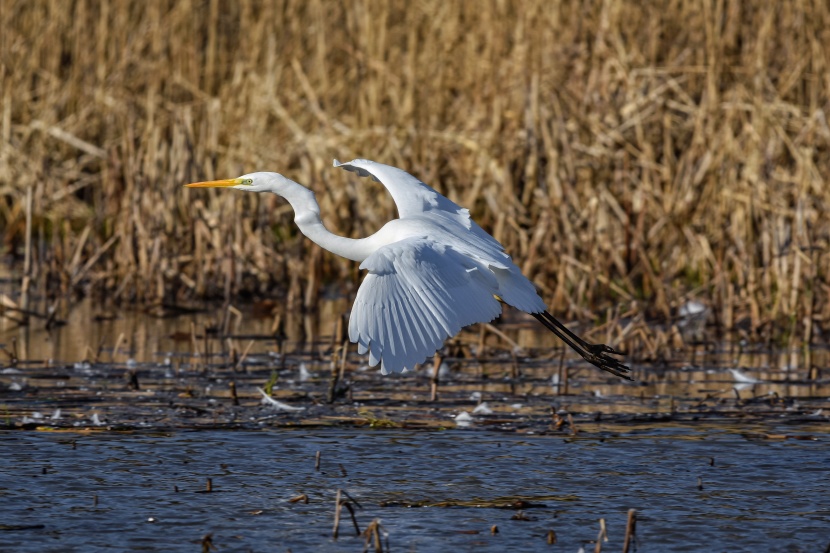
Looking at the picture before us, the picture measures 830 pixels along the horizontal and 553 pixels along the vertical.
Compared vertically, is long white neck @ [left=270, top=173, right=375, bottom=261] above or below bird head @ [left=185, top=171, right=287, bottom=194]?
below

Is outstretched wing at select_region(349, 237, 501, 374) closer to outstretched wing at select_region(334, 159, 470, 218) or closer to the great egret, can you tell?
the great egret

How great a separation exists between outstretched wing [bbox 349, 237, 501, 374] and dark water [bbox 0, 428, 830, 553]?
0.48 metres

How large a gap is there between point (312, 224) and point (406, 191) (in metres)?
0.57

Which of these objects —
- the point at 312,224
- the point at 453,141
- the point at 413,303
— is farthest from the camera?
the point at 453,141

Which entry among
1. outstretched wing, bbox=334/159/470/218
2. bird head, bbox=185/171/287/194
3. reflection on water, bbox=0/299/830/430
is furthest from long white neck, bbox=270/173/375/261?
reflection on water, bbox=0/299/830/430

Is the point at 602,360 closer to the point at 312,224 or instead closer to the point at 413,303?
the point at 312,224

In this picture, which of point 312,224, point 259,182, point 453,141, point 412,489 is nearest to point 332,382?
point 312,224

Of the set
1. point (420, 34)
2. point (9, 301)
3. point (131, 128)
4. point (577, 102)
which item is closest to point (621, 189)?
point (577, 102)

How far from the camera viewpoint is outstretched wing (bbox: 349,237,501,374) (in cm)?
435

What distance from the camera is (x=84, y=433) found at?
5301 mm

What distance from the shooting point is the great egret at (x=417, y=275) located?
14.6 ft

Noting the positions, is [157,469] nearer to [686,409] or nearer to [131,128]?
[686,409]

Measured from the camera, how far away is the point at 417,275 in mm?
4805

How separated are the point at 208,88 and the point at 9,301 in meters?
3.74
